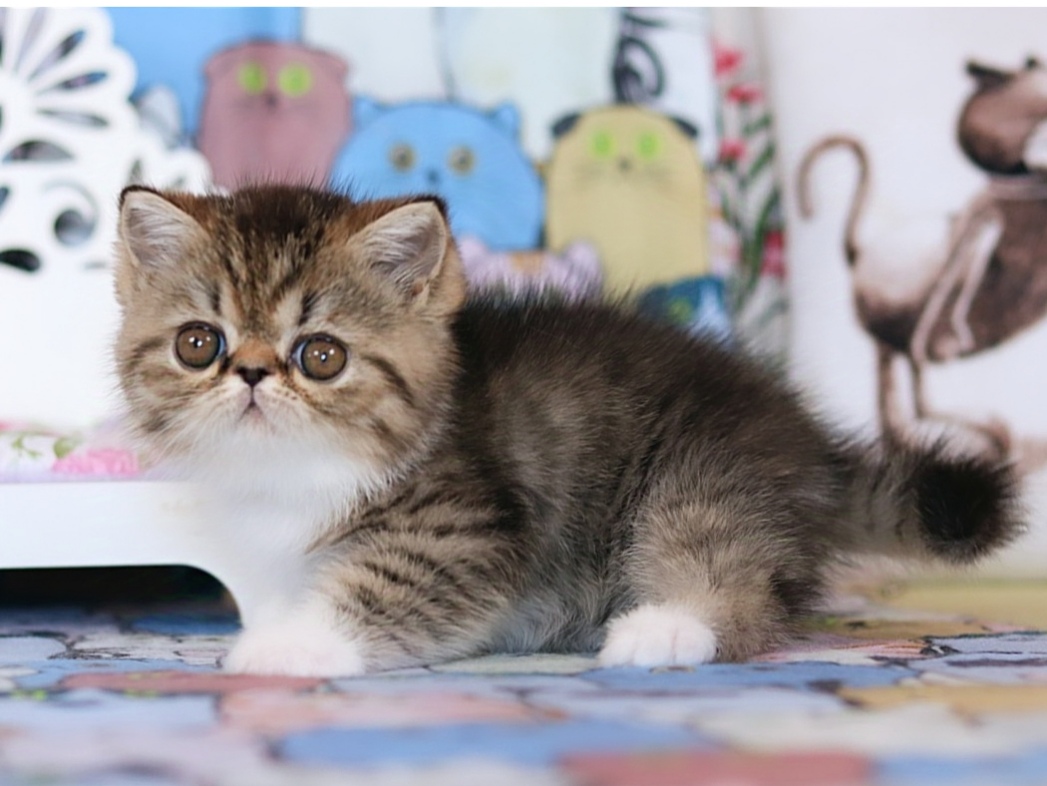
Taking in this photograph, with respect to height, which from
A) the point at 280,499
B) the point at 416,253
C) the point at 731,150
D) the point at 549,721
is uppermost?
the point at 731,150

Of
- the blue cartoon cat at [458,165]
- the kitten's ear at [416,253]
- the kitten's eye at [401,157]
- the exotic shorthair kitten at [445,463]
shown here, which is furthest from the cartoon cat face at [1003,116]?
→ the kitten's ear at [416,253]

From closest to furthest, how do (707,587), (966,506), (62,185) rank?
(707,587)
(966,506)
(62,185)

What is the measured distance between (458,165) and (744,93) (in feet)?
2.17

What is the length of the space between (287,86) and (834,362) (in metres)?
1.26

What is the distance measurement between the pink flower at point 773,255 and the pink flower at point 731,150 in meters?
0.18

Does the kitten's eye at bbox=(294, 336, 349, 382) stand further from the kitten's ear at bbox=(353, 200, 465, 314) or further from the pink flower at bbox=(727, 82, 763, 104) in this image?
the pink flower at bbox=(727, 82, 763, 104)

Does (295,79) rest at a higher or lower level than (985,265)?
higher

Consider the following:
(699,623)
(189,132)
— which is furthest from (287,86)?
(699,623)

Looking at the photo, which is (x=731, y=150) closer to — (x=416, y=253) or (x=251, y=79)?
(x=251, y=79)

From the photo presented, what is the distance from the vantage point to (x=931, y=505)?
5.12 feet

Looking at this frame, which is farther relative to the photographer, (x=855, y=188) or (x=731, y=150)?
(x=731, y=150)

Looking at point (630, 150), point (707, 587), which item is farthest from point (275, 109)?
point (707, 587)

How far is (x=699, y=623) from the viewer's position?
4.38 ft

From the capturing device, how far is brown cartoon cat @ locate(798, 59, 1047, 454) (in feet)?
7.58
